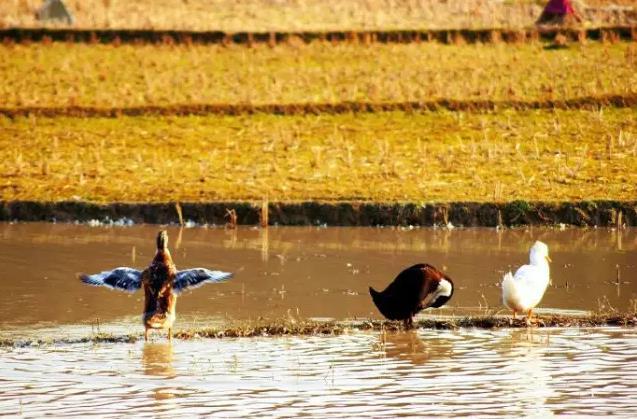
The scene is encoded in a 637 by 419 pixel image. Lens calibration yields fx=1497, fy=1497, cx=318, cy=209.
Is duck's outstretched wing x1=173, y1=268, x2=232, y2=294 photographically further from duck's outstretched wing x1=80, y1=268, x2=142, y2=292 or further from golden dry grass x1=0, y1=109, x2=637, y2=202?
golden dry grass x1=0, y1=109, x2=637, y2=202

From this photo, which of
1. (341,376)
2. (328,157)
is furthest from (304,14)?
(341,376)

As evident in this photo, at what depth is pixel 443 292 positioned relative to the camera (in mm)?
14781

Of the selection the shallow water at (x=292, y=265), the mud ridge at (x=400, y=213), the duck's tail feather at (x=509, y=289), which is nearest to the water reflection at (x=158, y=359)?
the shallow water at (x=292, y=265)

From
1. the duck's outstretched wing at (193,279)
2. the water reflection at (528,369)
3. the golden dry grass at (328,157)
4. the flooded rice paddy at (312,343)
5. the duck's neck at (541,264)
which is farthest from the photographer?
the golden dry grass at (328,157)

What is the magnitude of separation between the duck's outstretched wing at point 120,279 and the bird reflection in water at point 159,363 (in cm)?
65

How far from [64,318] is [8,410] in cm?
420

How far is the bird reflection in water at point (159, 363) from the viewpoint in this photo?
11406 mm

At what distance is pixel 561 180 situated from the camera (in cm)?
2509

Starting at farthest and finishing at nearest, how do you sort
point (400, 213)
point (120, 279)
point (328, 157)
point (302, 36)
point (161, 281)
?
1. point (302, 36)
2. point (328, 157)
3. point (400, 213)
4. point (120, 279)
5. point (161, 281)

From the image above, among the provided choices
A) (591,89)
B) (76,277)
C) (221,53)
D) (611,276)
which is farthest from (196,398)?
(221,53)

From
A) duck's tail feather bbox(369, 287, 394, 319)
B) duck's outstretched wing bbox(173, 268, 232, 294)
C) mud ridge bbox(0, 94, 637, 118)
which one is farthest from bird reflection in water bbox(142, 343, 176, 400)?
mud ridge bbox(0, 94, 637, 118)

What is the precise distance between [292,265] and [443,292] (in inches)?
157

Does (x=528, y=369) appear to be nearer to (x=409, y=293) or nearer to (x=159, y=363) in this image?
(x=409, y=293)

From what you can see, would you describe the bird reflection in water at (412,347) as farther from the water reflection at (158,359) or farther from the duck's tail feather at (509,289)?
the water reflection at (158,359)
